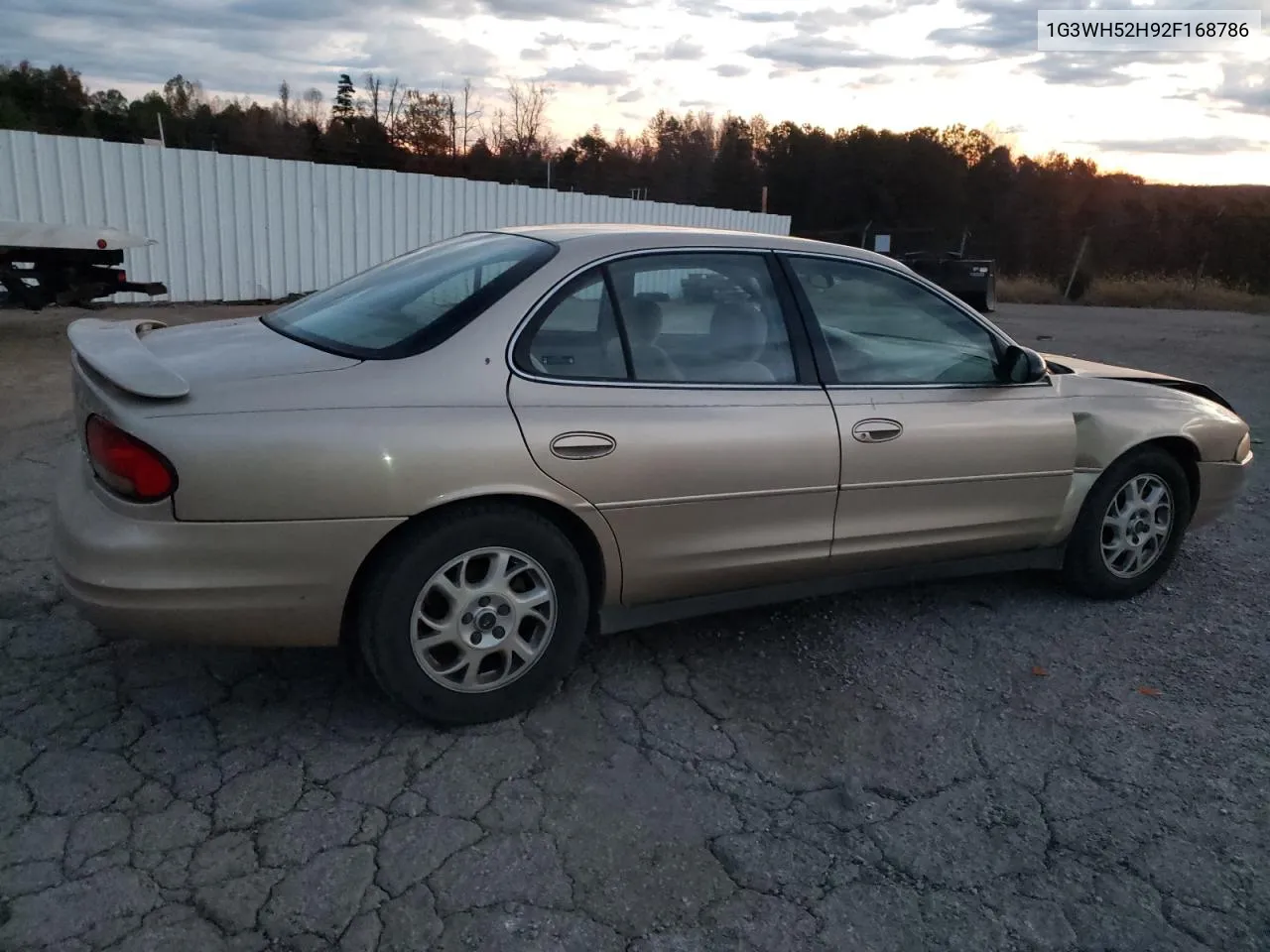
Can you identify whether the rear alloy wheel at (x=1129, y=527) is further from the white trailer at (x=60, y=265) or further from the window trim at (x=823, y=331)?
the white trailer at (x=60, y=265)

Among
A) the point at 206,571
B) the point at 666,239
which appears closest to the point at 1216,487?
the point at 666,239

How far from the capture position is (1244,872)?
2.72 metres

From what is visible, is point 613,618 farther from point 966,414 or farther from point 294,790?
point 966,414

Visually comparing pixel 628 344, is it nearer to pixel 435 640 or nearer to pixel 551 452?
pixel 551 452

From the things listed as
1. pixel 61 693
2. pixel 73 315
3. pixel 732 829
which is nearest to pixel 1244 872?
pixel 732 829

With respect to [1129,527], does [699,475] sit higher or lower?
higher

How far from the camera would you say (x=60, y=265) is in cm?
984

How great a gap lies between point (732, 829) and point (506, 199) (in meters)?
14.5

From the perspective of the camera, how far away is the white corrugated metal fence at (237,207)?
1162 centimetres

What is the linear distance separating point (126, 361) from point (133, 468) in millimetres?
421

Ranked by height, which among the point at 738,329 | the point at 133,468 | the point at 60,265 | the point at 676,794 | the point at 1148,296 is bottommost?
the point at 676,794

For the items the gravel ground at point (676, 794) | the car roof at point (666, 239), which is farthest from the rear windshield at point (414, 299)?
the gravel ground at point (676, 794)

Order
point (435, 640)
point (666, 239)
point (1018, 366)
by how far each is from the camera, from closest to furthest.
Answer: point (435, 640), point (666, 239), point (1018, 366)

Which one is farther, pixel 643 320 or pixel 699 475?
pixel 643 320
